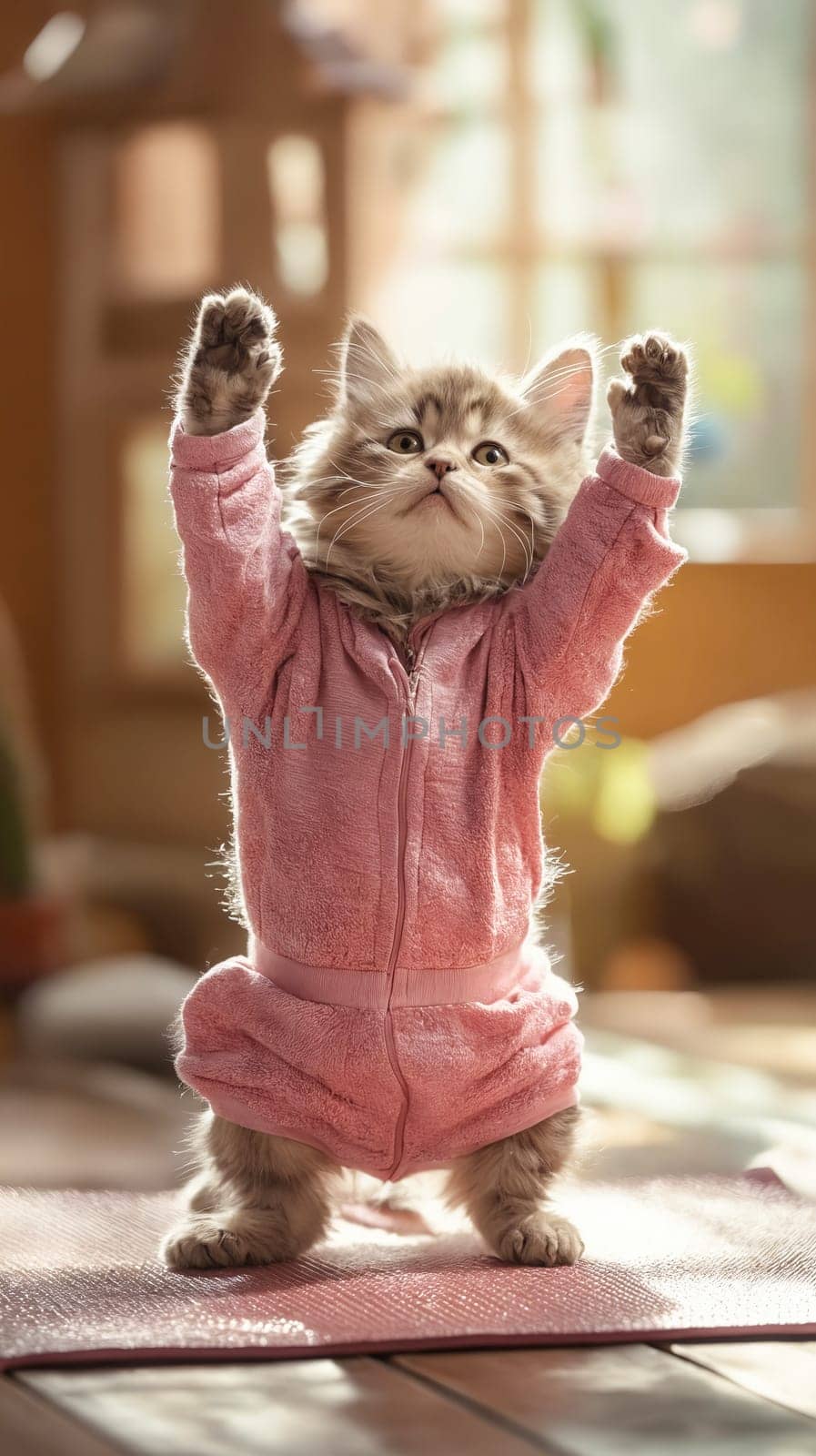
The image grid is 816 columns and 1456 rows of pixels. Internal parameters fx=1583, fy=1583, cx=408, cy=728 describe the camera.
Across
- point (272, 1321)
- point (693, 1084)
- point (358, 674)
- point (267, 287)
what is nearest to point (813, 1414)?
point (272, 1321)

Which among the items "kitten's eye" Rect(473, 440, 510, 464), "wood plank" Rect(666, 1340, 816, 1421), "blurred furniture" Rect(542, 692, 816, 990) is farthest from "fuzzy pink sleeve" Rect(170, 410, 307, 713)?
"blurred furniture" Rect(542, 692, 816, 990)

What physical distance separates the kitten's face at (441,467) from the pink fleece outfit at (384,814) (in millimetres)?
30

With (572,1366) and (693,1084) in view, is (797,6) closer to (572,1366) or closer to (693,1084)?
(693,1084)

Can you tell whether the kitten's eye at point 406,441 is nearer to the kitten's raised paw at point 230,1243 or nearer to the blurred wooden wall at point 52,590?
the kitten's raised paw at point 230,1243

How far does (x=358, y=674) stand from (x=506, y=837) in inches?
4.3

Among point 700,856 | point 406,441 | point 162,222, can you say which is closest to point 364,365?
point 406,441

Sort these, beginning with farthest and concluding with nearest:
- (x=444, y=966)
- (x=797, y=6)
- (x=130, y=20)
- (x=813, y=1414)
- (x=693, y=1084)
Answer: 1. (x=797, y=6)
2. (x=130, y=20)
3. (x=693, y=1084)
4. (x=444, y=966)
5. (x=813, y=1414)

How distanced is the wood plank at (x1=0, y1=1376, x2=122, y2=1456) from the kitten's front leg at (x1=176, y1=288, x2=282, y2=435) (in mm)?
416

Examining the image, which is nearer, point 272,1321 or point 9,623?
point 272,1321

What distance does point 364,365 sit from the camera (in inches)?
33.6

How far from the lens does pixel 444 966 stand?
2.49 ft

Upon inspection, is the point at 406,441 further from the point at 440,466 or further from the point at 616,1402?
the point at 616,1402

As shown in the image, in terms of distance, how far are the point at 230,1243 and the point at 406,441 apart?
1.32ft

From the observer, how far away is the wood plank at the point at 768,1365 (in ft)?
2.06
